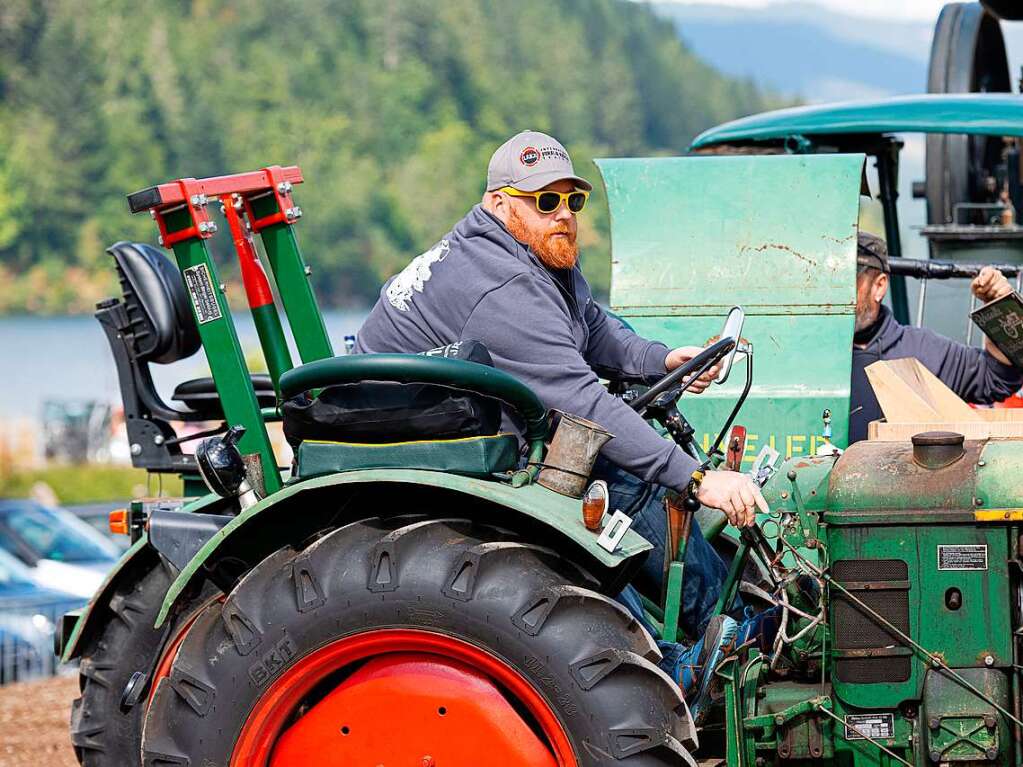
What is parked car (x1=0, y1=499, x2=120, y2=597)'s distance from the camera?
10.7 m

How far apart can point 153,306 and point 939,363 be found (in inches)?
105

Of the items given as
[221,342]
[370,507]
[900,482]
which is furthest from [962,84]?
[370,507]

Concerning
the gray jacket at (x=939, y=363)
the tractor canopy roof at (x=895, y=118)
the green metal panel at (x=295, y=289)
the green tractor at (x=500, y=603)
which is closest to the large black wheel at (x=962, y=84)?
the tractor canopy roof at (x=895, y=118)

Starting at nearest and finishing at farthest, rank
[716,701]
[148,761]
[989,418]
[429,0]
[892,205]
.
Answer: [148,761]
[716,701]
[989,418]
[892,205]
[429,0]

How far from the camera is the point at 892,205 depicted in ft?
24.5

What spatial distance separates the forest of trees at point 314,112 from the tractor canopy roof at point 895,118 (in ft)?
144

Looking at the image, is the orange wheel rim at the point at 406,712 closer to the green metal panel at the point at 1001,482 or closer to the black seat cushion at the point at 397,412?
the black seat cushion at the point at 397,412

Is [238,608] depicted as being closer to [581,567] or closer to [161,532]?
[161,532]

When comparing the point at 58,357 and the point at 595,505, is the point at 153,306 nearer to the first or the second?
the point at 595,505

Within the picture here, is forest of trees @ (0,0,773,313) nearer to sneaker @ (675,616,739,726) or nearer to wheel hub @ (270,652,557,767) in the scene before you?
sneaker @ (675,616,739,726)

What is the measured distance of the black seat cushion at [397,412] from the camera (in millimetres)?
3453

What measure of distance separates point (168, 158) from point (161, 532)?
6469cm

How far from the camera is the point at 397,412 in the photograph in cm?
346

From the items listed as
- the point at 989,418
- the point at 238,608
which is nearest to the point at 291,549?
the point at 238,608
